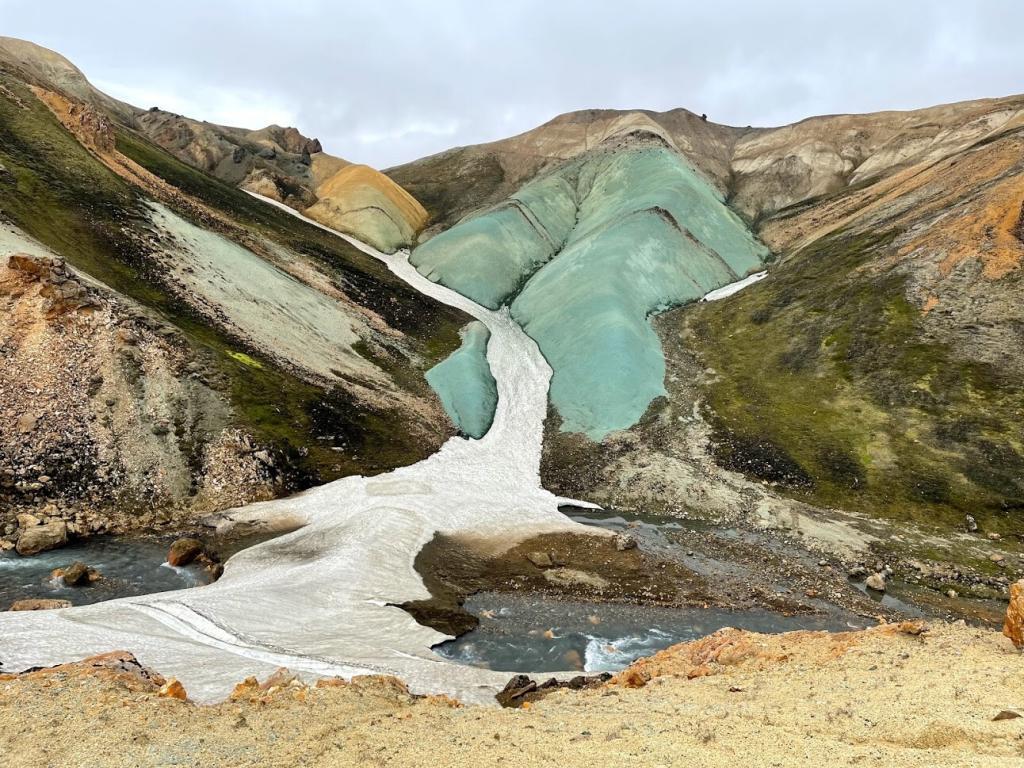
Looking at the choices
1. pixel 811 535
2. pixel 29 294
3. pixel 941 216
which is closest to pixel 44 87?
pixel 29 294

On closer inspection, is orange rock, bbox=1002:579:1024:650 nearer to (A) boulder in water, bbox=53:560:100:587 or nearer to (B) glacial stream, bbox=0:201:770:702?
(B) glacial stream, bbox=0:201:770:702

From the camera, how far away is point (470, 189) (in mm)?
126000

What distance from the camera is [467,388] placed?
57.2 meters

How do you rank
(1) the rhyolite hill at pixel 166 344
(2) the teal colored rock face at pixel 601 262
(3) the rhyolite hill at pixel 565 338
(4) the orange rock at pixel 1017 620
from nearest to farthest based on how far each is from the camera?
(4) the orange rock at pixel 1017 620
(1) the rhyolite hill at pixel 166 344
(3) the rhyolite hill at pixel 565 338
(2) the teal colored rock face at pixel 601 262

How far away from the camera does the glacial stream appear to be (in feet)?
55.6

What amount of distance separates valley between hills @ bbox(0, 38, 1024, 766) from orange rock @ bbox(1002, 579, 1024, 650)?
12 cm

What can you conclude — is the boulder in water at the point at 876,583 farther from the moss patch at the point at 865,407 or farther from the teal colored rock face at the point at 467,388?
the teal colored rock face at the point at 467,388

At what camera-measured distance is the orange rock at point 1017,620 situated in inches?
526

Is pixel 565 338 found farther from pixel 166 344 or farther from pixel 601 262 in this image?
pixel 166 344

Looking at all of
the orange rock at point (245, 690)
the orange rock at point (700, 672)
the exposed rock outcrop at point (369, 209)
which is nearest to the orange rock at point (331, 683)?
the orange rock at point (245, 690)

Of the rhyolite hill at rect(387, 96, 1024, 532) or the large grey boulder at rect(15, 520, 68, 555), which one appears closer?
the large grey boulder at rect(15, 520, 68, 555)

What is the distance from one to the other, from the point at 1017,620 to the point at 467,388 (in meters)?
46.7

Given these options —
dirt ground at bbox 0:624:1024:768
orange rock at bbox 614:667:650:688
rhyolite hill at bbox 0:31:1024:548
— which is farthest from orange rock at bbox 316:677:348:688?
rhyolite hill at bbox 0:31:1024:548

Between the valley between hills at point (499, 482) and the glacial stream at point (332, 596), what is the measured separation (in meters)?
0.20
